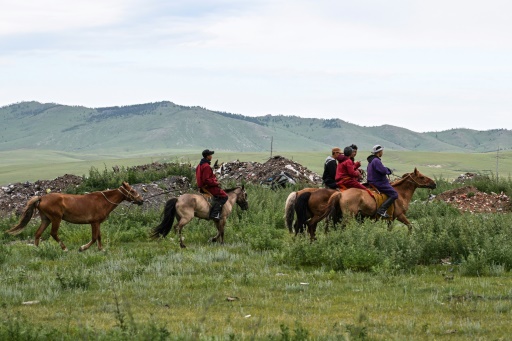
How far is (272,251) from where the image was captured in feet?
52.2

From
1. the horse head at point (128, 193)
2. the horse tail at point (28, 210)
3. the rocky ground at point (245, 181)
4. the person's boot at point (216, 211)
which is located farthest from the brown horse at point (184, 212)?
the rocky ground at point (245, 181)

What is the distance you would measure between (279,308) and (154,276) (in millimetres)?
3381

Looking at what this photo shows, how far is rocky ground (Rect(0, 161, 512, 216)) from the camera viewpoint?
2792 cm

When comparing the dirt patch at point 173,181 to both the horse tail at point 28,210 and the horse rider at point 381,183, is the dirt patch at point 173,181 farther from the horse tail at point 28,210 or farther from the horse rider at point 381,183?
the horse rider at point 381,183

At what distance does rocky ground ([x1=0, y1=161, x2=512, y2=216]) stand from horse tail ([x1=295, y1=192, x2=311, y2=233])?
33.9 feet

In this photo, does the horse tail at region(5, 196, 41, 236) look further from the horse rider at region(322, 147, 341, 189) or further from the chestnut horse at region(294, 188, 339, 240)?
the horse rider at region(322, 147, 341, 189)

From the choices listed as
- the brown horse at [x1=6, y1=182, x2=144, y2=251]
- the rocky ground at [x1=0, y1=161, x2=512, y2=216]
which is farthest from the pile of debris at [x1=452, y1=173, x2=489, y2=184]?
the brown horse at [x1=6, y1=182, x2=144, y2=251]

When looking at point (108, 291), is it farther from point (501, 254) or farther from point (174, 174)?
point (174, 174)

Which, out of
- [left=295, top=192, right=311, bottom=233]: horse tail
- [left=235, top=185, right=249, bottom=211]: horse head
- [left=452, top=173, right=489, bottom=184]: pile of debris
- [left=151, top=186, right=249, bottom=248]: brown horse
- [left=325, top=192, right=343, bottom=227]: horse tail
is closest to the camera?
[left=325, top=192, right=343, bottom=227]: horse tail

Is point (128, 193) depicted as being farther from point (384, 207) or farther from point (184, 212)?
point (384, 207)

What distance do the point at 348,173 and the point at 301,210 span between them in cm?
167

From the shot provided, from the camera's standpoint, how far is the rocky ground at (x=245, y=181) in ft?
91.6

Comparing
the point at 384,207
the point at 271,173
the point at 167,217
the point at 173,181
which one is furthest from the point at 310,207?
the point at 271,173

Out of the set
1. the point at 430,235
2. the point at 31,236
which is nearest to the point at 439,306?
the point at 430,235
